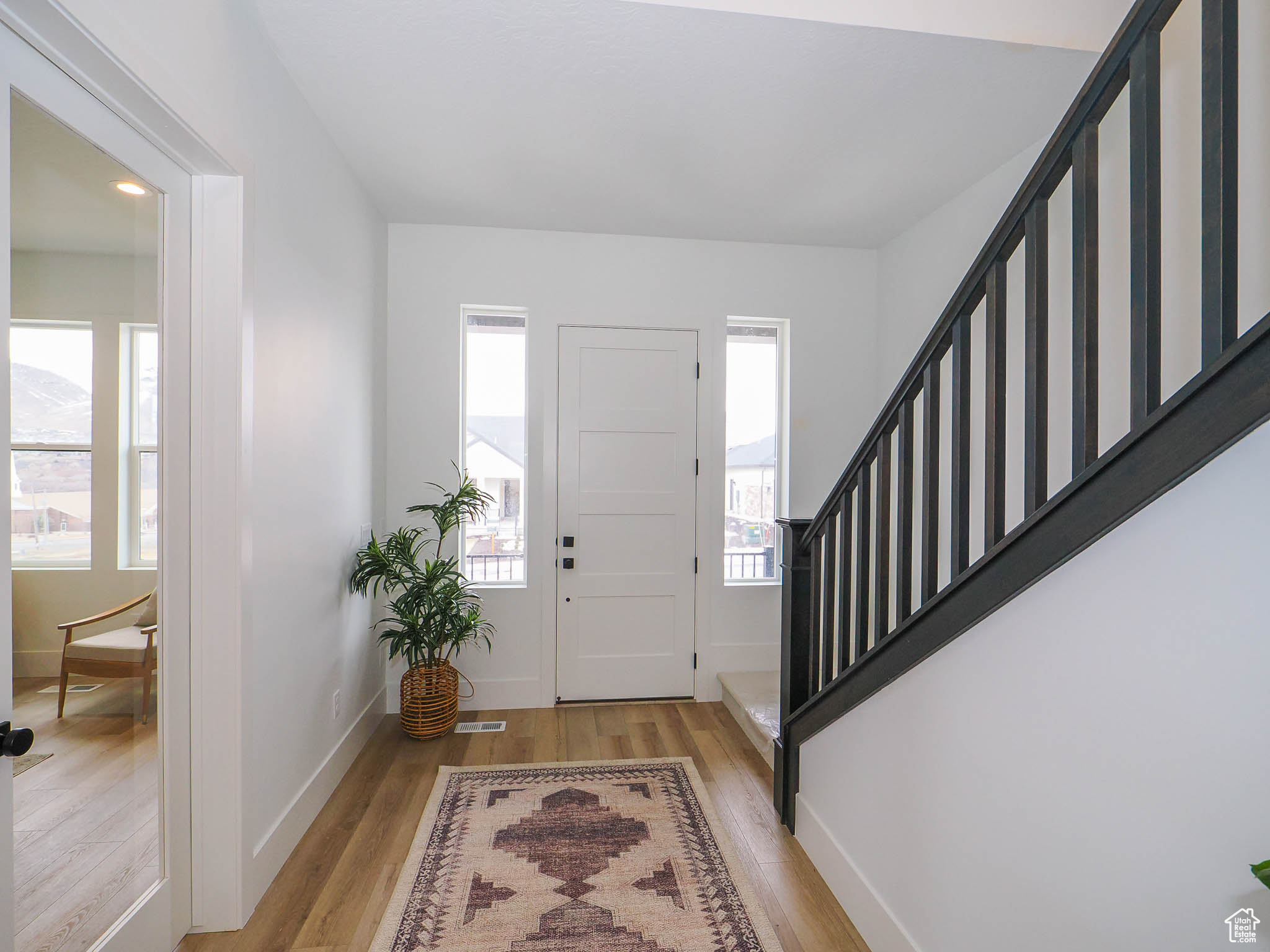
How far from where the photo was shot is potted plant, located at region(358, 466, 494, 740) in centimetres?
299

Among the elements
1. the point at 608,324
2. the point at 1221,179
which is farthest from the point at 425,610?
the point at 1221,179

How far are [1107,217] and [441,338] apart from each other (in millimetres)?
3017

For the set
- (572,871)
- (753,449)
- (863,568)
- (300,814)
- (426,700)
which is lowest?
(572,871)

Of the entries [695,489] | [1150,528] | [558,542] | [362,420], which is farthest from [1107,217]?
[362,420]

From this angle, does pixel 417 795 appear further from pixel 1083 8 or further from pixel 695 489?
pixel 1083 8

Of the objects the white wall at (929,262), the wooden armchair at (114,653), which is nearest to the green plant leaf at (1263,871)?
the wooden armchair at (114,653)

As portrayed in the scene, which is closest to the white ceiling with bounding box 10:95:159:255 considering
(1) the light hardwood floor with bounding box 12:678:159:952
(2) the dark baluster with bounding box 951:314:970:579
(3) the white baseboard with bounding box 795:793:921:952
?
(1) the light hardwood floor with bounding box 12:678:159:952

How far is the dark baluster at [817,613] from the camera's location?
7.45 ft

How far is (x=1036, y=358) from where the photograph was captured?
132 centimetres

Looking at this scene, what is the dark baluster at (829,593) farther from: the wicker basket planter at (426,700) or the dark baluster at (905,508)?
the wicker basket planter at (426,700)

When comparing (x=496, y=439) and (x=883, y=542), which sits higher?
(x=496, y=439)

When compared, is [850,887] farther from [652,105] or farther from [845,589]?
[652,105]

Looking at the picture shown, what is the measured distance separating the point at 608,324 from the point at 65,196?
2543mm

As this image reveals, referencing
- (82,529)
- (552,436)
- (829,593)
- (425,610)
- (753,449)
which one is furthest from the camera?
(753,449)
